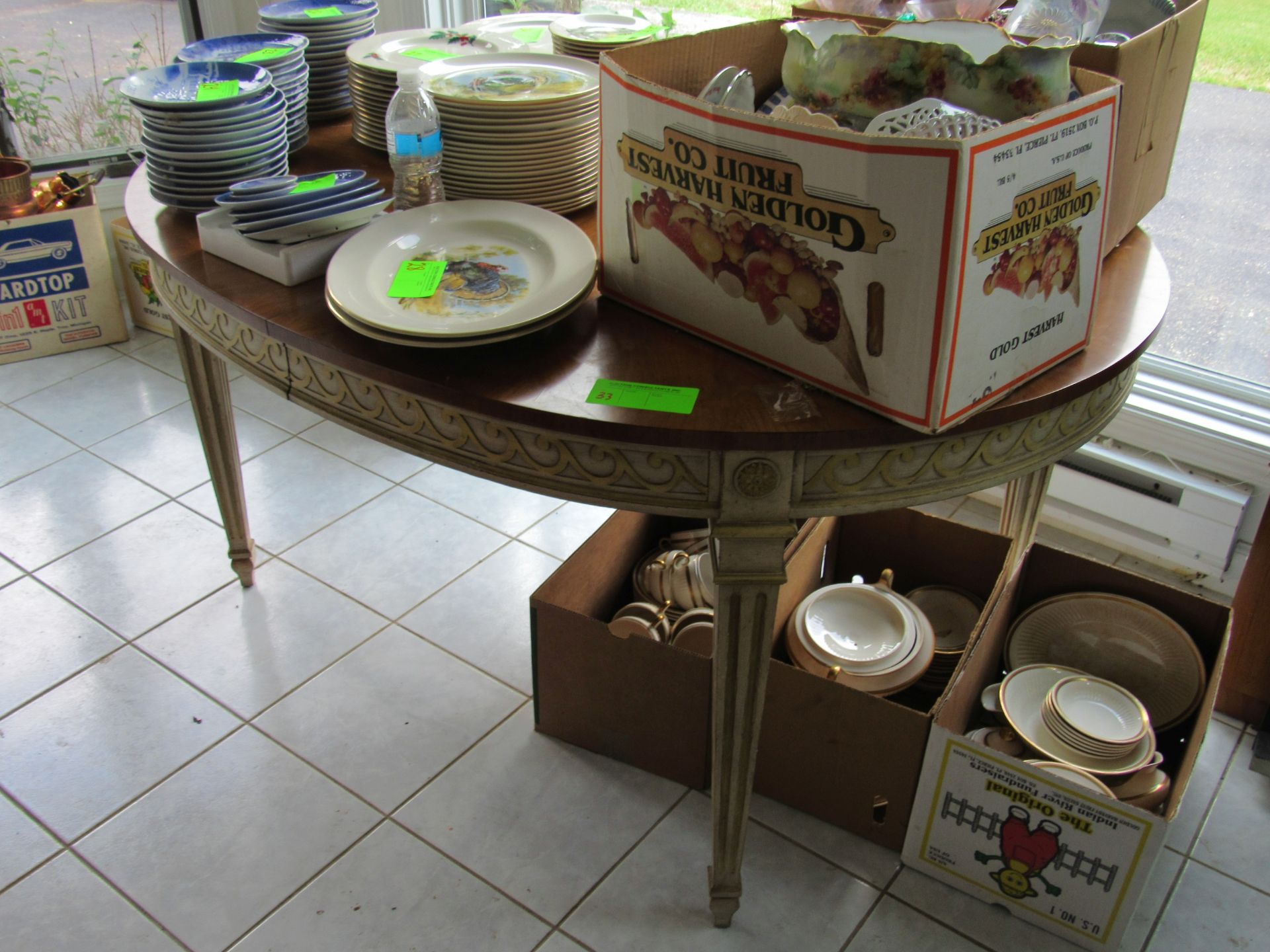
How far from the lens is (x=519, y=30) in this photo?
172 centimetres

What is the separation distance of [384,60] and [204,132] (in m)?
0.30

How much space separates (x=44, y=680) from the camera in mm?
1764

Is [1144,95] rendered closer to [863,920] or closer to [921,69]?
[921,69]

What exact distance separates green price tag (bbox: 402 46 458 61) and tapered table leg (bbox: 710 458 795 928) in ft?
2.96

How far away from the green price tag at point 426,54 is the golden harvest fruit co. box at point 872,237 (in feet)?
1.79

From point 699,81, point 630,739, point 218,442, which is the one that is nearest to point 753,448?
point 699,81

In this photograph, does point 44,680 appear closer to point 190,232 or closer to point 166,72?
point 190,232

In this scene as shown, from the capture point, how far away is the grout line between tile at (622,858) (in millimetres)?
1428

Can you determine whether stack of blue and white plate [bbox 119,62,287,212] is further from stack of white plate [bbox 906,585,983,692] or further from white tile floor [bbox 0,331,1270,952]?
stack of white plate [bbox 906,585,983,692]

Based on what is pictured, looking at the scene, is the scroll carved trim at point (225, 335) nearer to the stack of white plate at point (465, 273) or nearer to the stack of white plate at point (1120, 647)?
the stack of white plate at point (465, 273)

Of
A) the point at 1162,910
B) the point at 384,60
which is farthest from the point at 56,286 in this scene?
Result: the point at 1162,910

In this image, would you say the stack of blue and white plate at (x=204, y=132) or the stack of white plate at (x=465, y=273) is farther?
the stack of blue and white plate at (x=204, y=132)

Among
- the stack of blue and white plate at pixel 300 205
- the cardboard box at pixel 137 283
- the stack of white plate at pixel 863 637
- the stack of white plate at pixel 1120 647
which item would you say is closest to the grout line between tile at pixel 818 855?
the stack of white plate at pixel 863 637

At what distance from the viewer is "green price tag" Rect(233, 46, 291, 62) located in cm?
152
